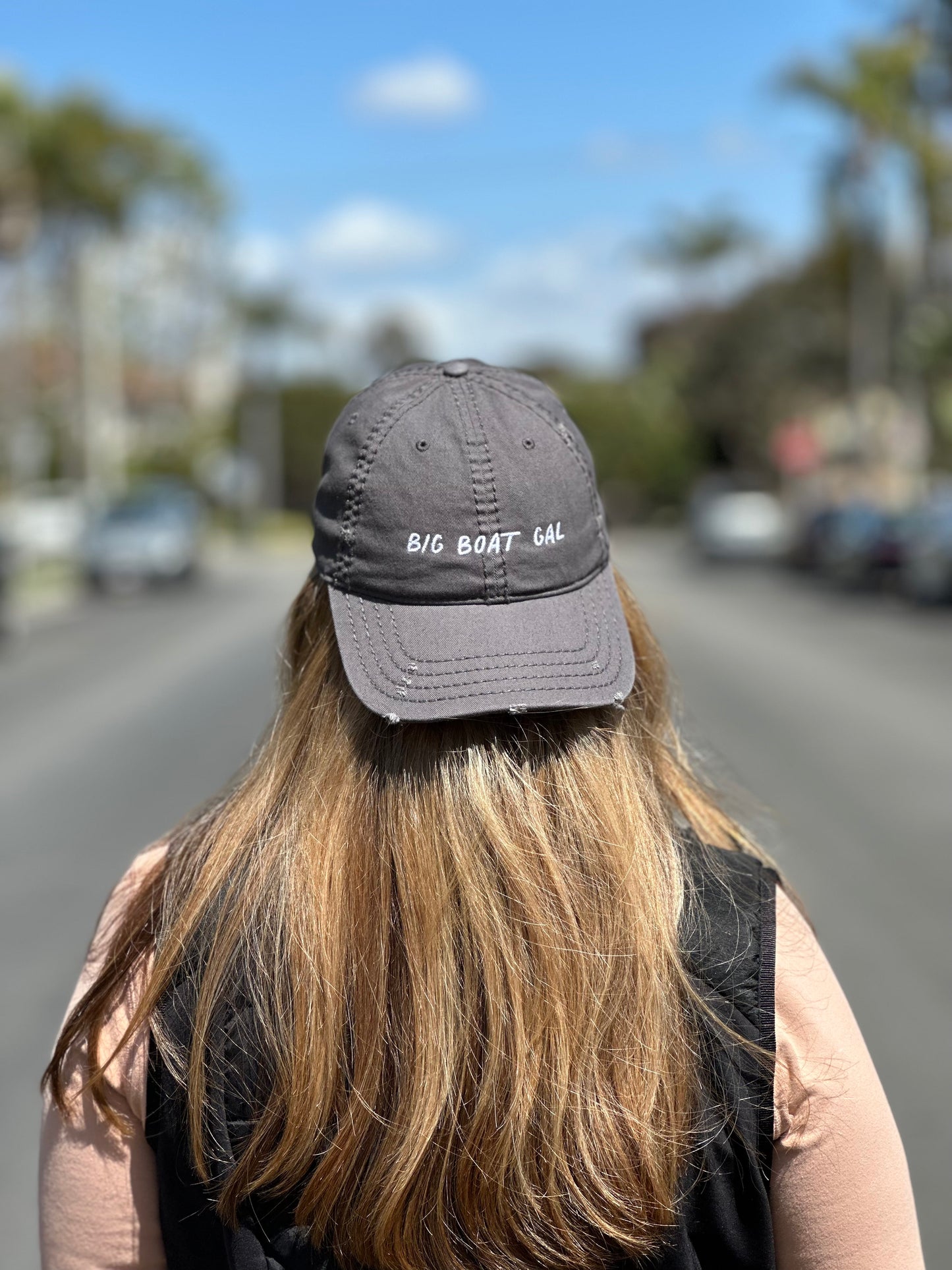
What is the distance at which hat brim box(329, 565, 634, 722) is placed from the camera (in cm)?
121

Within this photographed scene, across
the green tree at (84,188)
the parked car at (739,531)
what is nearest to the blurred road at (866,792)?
the parked car at (739,531)

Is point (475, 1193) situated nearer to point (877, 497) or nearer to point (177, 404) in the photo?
point (877, 497)

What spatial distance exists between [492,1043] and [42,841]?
19.1 ft

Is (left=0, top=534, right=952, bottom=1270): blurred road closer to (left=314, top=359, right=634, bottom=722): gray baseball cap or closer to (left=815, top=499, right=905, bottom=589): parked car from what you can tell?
(left=314, top=359, right=634, bottom=722): gray baseball cap

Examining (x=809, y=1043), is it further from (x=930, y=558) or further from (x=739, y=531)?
(x=739, y=531)

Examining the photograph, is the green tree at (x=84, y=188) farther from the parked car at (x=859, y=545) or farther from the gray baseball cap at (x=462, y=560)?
the gray baseball cap at (x=462, y=560)

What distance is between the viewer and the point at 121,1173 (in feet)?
4.23

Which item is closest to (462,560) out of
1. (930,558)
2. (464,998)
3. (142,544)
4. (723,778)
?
(464,998)

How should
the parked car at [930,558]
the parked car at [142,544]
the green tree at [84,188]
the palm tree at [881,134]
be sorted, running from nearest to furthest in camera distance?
the parked car at [930,558], the parked car at [142,544], the palm tree at [881,134], the green tree at [84,188]

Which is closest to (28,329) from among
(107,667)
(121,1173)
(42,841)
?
(107,667)

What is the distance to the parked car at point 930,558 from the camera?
19.0 meters

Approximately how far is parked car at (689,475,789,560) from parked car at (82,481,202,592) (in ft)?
42.5

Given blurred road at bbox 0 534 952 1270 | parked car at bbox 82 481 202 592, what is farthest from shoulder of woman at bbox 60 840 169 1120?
parked car at bbox 82 481 202 592

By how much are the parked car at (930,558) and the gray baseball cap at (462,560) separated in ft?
61.1
